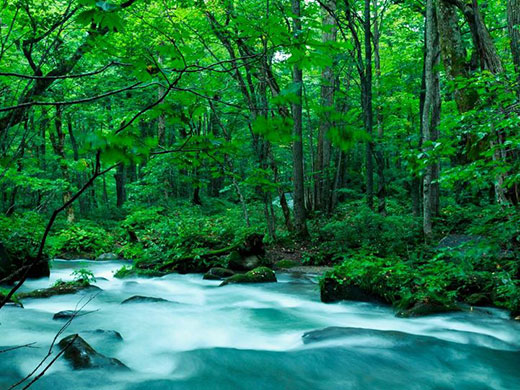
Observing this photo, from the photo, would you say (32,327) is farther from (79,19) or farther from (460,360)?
(460,360)

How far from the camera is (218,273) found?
9891 mm

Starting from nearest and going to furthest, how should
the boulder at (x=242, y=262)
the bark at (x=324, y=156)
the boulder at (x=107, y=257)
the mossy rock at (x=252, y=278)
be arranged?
the mossy rock at (x=252, y=278), the boulder at (x=242, y=262), the boulder at (x=107, y=257), the bark at (x=324, y=156)

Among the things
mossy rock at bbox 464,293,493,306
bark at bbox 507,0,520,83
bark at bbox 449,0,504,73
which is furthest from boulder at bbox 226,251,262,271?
bark at bbox 507,0,520,83

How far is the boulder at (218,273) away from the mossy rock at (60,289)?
2.63m

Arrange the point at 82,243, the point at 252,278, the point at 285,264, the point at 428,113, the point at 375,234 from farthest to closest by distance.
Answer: the point at 82,243 → the point at 285,264 → the point at 375,234 → the point at 428,113 → the point at 252,278

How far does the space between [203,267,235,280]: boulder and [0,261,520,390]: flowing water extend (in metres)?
1.86

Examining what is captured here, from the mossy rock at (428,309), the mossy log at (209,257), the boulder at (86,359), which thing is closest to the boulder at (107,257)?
the mossy log at (209,257)

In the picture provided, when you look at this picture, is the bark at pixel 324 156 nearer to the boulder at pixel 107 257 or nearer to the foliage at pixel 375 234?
the foliage at pixel 375 234

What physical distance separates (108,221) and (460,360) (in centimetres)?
1925

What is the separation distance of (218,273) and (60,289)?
3.64 meters

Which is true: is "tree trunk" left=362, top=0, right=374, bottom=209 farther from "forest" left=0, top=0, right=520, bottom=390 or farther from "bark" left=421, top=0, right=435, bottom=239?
"bark" left=421, top=0, right=435, bottom=239

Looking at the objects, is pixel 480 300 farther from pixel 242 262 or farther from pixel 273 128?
pixel 273 128

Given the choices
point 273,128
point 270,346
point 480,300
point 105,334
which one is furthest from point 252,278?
point 273,128

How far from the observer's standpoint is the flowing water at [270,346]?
4512mm
